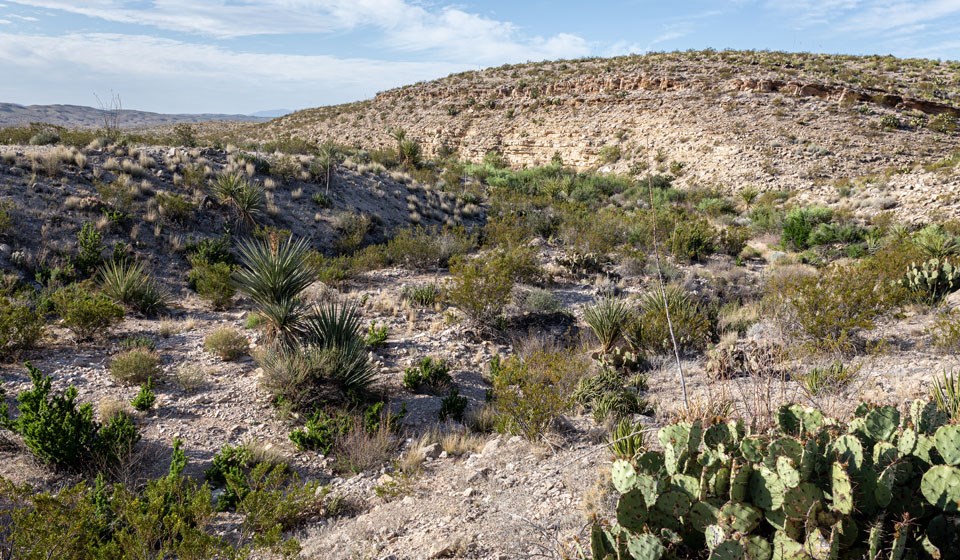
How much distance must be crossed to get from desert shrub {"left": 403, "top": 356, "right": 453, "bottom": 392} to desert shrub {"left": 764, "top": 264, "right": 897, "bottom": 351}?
4904 mm

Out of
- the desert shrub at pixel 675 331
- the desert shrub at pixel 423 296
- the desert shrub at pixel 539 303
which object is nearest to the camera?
the desert shrub at pixel 675 331

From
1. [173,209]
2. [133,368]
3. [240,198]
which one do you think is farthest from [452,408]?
[173,209]

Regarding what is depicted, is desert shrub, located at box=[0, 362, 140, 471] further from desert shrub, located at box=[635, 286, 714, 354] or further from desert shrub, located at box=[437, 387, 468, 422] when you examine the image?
desert shrub, located at box=[635, 286, 714, 354]

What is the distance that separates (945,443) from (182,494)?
5043 mm

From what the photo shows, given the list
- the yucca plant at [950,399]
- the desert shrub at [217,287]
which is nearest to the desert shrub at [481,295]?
the desert shrub at [217,287]

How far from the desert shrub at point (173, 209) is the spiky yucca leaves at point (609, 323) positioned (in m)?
10.0

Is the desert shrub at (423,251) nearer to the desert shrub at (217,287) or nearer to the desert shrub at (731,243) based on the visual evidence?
the desert shrub at (217,287)

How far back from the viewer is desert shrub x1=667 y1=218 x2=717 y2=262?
1360 centimetres

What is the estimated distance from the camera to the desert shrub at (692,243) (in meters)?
13.6

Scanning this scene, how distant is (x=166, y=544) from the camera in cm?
316

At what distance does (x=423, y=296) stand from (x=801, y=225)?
11529 millimetres

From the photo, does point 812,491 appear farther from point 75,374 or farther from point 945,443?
point 75,374

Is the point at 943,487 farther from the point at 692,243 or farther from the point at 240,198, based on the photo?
the point at 240,198

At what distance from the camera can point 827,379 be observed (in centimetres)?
530
